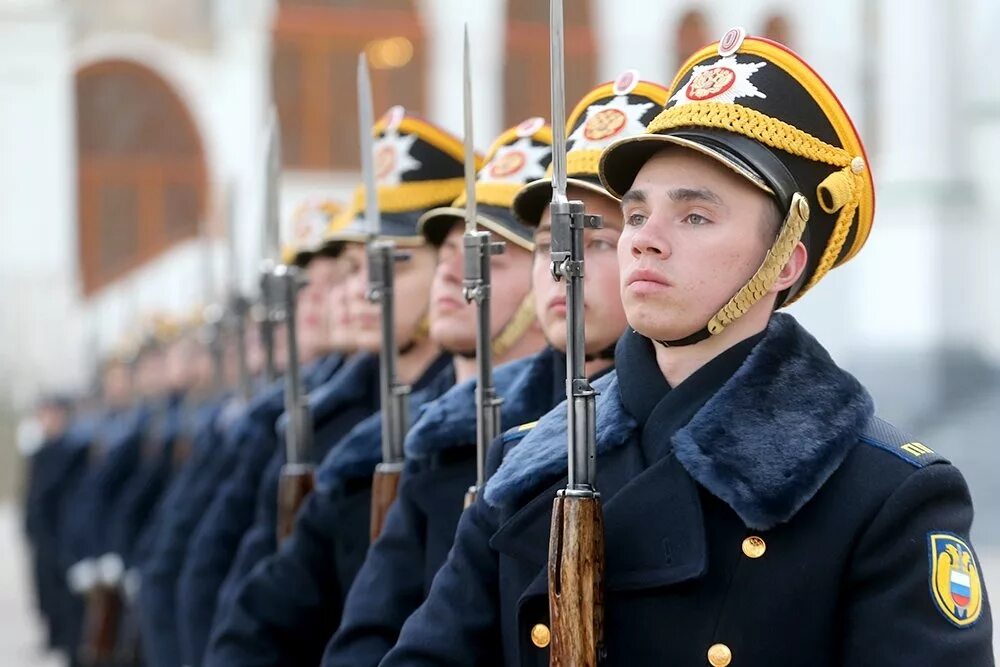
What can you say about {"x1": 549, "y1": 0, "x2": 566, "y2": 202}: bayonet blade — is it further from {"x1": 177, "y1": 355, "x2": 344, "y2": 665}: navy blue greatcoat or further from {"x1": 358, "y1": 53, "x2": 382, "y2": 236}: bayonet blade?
{"x1": 177, "y1": 355, "x2": 344, "y2": 665}: navy blue greatcoat

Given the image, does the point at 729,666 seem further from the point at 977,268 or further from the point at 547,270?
the point at 977,268

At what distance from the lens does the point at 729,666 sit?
258cm

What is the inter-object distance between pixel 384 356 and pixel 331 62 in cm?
1804

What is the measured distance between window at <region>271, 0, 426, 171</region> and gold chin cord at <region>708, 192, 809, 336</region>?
1932 centimetres

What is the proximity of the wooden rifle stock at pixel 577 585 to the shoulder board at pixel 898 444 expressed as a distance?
0.40 metres

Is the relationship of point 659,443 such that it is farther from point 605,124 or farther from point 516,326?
point 516,326

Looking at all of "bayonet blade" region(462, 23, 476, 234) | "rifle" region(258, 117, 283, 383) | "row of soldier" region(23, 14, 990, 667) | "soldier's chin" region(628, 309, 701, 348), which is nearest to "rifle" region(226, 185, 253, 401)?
"rifle" region(258, 117, 283, 383)

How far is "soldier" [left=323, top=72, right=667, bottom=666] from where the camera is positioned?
354cm

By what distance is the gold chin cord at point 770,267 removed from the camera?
8.95 feet

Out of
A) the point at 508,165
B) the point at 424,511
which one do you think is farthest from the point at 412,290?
the point at 424,511

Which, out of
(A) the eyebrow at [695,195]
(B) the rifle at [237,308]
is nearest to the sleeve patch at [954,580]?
(A) the eyebrow at [695,195]

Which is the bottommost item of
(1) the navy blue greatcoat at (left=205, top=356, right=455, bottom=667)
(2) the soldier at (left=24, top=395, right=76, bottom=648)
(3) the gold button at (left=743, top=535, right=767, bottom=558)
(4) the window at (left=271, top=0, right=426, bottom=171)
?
(2) the soldier at (left=24, top=395, right=76, bottom=648)

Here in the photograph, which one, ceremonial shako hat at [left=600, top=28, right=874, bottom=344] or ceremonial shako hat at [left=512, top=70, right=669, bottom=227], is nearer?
ceremonial shako hat at [left=600, top=28, right=874, bottom=344]

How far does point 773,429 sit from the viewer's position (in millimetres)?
2652
